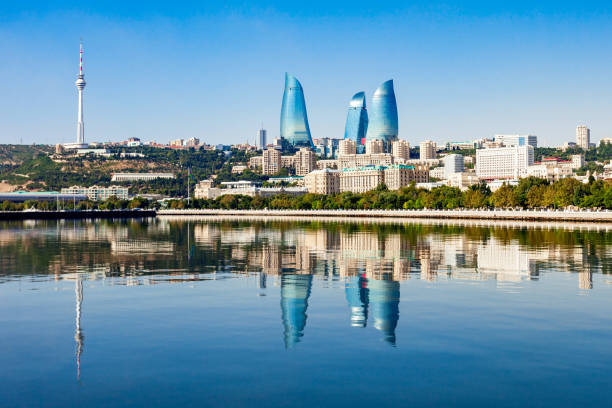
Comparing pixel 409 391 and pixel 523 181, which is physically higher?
pixel 523 181

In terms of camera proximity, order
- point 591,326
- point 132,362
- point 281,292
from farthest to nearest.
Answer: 1. point 281,292
2. point 591,326
3. point 132,362

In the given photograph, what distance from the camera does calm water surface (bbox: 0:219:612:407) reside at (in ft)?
37.6

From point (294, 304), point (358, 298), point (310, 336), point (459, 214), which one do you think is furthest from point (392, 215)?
point (310, 336)

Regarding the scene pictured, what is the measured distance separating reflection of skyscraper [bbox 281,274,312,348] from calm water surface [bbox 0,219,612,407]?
0.05 metres

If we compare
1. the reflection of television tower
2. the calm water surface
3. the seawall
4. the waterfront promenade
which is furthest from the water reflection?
the seawall

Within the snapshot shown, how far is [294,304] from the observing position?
19.5 metres

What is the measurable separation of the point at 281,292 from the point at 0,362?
32.9 feet

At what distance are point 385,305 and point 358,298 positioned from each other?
1.31m

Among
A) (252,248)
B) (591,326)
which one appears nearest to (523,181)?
(252,248)

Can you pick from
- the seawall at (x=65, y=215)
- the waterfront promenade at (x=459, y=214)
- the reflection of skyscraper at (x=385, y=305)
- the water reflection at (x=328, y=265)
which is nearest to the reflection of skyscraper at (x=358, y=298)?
the water reflection at (x=328, y=265)

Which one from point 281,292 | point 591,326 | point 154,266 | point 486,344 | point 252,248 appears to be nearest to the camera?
point 486,344

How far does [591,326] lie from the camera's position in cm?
1616

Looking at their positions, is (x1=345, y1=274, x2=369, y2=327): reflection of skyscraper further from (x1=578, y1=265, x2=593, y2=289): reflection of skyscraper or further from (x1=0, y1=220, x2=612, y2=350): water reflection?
(x1=578, y1=265, x2=593, y2=289): reflection of skyscraper

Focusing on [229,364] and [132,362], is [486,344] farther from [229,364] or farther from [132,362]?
[132,362]
